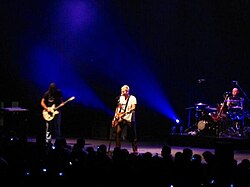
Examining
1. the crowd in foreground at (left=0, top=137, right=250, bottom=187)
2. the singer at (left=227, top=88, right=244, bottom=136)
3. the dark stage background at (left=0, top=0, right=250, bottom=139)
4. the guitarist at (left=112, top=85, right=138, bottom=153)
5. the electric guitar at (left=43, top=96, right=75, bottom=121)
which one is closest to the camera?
the crowd in foreground at (left=0, top=137, right=250, bottom=187)

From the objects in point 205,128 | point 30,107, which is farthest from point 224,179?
point 30,107

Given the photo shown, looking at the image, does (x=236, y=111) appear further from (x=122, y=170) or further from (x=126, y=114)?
(x=122, y=170)

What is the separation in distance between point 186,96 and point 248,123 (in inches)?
94.2

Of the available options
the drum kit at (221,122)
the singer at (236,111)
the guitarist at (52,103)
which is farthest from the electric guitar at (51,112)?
the singer at (236,111)

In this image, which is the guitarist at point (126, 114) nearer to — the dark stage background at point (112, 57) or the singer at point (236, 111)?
the singer at point (236, 111)

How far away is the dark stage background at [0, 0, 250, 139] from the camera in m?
17.0

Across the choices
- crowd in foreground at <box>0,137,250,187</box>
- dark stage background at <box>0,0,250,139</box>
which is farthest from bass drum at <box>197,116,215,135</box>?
crowd in foreground at <box>0,137,250,187</box>

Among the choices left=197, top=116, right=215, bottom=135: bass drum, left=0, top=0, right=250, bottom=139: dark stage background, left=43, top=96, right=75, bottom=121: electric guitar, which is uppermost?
left=0, top=0, right=250, bottom=139: dark stage background

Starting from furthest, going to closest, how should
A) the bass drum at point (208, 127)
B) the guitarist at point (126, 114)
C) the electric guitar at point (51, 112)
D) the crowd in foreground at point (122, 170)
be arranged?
the bass drum at point (208, 127) < the electric guitar at point (51, 112) < the guitarist at point (126, 114) < the crowd in foreground at point (122, 170)

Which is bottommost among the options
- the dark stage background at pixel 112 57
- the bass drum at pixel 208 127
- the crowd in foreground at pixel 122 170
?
the crowd in foreground at pixel 122 170

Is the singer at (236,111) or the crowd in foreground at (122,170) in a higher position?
the singer at (236,111)

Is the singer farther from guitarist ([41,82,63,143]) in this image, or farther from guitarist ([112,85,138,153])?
guitarist ([41,82,63,143])

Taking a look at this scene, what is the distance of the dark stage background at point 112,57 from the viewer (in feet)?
55.8

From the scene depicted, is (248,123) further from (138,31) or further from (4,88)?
(4,88)
